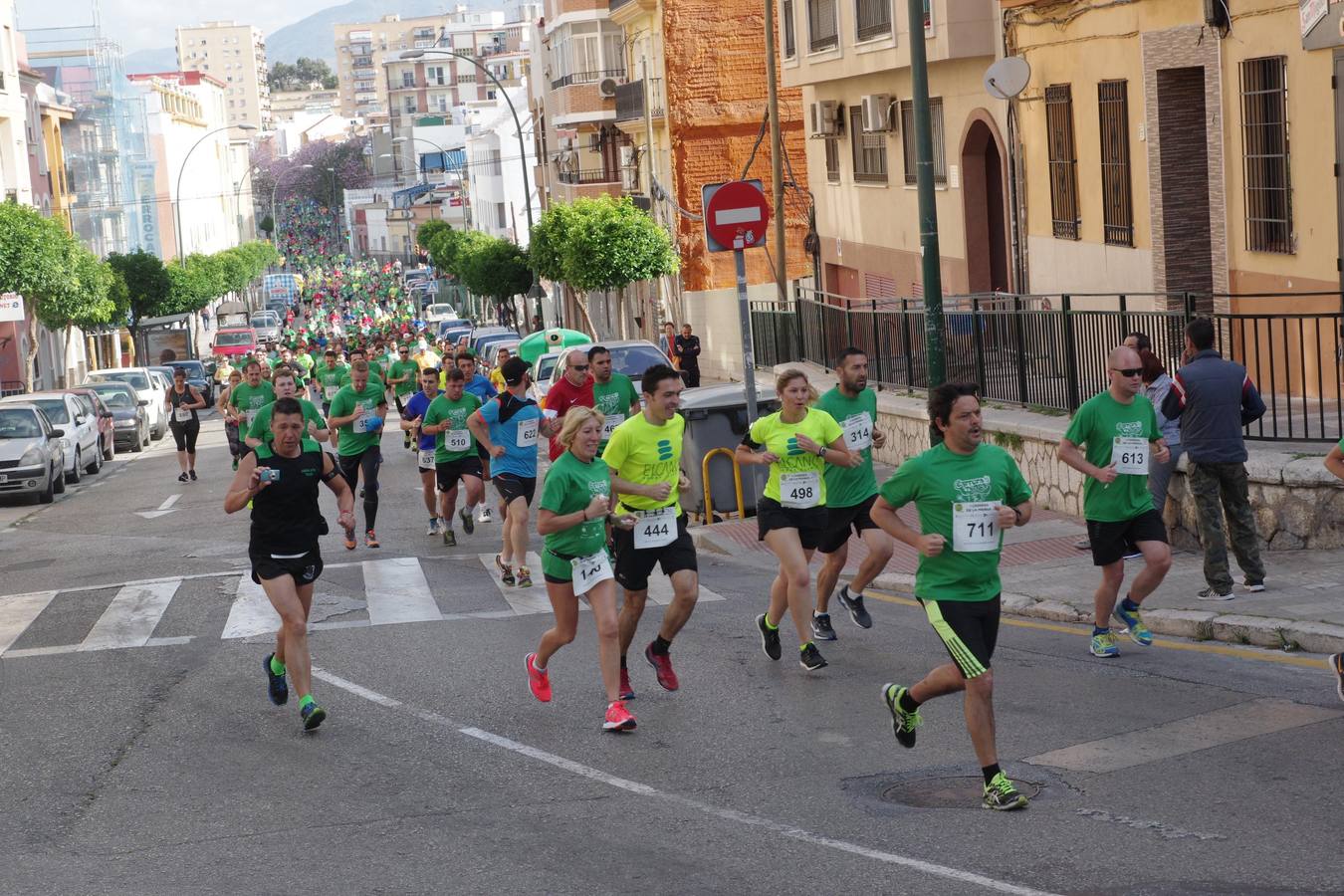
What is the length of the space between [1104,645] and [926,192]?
22.1 feet

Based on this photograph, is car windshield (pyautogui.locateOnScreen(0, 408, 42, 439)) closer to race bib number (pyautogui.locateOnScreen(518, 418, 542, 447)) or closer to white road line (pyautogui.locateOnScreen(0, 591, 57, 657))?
white road line (pyautogui.locateOnScreen(0, 591, 57, 657))

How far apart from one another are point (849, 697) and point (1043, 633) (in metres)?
2.14

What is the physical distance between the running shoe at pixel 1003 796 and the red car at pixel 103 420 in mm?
27500

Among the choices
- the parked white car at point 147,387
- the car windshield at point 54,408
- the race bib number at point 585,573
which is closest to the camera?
the race bib number at point 585,573

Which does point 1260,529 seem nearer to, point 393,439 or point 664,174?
point 393,439

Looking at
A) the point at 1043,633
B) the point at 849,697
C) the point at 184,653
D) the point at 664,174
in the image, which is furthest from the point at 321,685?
the point at 664,174

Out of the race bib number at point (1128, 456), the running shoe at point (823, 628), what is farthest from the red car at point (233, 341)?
the race bib number at point (1128, 456)

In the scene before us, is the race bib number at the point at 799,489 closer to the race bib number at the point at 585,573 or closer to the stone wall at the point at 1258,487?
the race bib number at the point at 585,573

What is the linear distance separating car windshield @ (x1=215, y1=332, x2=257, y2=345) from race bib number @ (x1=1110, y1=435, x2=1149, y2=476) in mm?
62533

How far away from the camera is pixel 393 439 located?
33.5 meters

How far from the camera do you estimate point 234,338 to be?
70125 mm

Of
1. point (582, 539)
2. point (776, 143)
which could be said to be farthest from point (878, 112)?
point (582, 539)

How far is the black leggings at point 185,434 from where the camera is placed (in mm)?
26781

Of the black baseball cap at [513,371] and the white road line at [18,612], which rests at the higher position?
the black baseball cap at [513,371]
